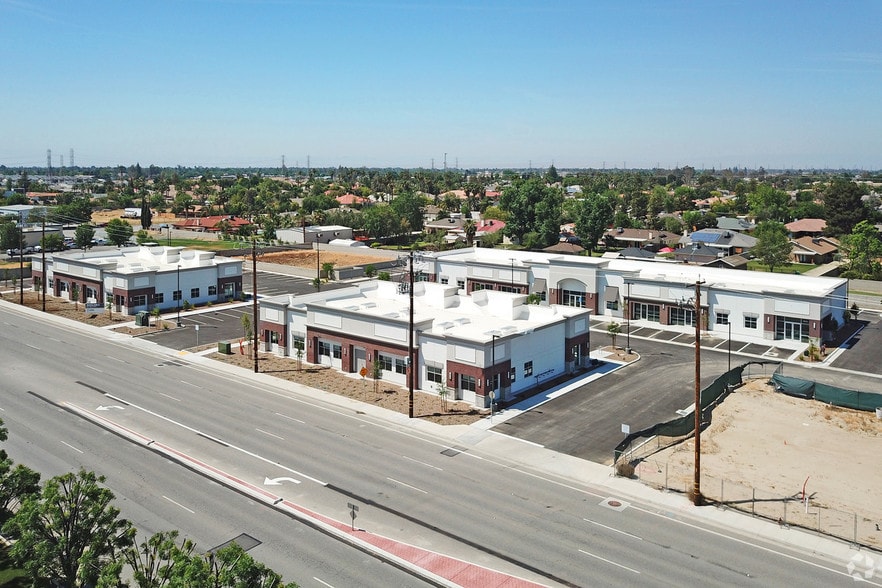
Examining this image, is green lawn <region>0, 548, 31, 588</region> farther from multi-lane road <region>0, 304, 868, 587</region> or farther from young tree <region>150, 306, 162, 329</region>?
young tree <region>150, 306, 162, 329</region>

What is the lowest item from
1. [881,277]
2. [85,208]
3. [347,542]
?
[347,542]

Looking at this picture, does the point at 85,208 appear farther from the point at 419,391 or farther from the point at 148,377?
the point at 419,391

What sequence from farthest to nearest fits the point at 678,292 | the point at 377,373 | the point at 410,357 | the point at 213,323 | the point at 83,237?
1. the point at 83,237
2. the point at 213,323
3. the point at 678,292
4. the point at 377,373
5. the point at 410,357

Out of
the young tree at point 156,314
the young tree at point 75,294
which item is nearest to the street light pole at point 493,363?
the young tree at point 156,314

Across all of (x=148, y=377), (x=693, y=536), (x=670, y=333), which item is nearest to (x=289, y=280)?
(x=148, y=377)

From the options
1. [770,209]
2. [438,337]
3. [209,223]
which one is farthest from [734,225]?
[209,223]

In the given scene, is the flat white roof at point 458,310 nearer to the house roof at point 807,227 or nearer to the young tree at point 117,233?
the house roof at point 807,227

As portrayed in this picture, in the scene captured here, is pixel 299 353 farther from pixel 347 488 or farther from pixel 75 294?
pixel 75 294

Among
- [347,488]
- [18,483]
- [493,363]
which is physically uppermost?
[18,483]
